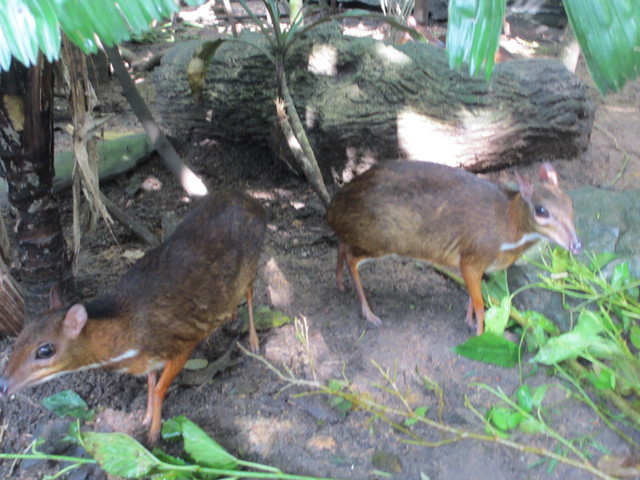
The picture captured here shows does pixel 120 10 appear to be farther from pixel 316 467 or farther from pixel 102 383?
pixel 102 383

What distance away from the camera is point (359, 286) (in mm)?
4043

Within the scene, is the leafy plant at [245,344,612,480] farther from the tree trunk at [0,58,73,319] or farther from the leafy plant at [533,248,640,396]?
the tree trunk at [0,58,73,319]

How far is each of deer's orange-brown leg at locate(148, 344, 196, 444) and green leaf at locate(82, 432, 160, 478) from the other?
31 centimetres

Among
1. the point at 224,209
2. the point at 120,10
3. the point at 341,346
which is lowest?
the point at 341,346

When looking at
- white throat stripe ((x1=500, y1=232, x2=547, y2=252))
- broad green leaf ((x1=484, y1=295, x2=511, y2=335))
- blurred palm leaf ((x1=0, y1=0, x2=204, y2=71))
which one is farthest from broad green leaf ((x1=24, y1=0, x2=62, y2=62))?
white throat stripe ((x1=500, y1=232, x2=547, y2=252))

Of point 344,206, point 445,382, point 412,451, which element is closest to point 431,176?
point 344,206

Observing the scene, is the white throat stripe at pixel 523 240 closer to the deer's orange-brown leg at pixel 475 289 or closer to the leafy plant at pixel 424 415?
the deer's orange-brown leg at pixel 475 289

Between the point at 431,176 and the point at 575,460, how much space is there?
1.82 metres

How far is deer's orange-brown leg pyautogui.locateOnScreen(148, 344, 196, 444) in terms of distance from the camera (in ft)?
10.00

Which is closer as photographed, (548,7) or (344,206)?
(344,206)

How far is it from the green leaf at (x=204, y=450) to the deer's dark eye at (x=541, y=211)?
2.15 m

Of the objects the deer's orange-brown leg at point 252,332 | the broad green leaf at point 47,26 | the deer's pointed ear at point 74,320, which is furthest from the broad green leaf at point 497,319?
the broad green leaf at point 47,26

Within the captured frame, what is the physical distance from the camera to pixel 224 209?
3725 millimetres

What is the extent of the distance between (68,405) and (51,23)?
2218 mm
